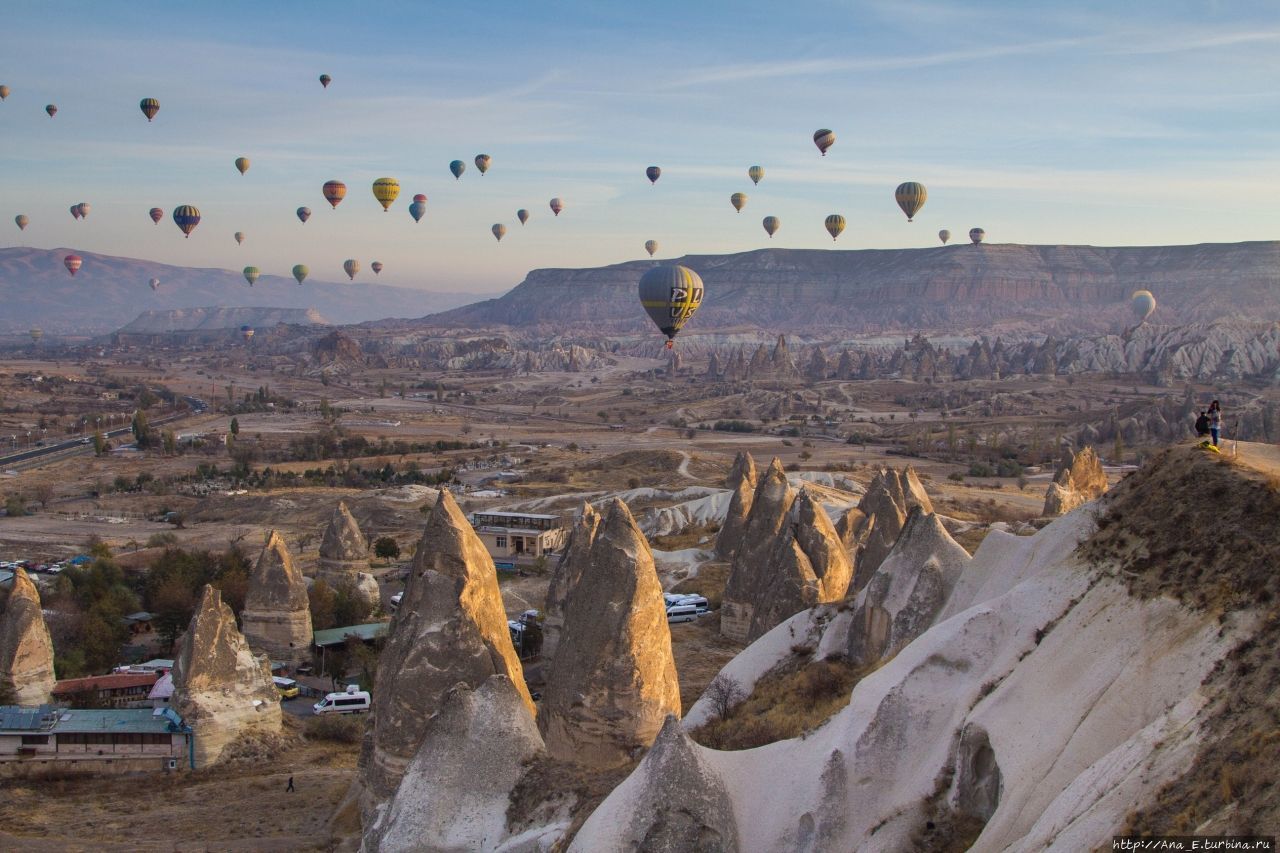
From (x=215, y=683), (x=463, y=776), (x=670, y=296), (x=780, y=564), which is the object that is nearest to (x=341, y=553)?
(x=215, y=683)

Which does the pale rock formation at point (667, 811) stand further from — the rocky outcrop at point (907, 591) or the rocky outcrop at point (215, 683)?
the rocky outcrop at point (215, 683)

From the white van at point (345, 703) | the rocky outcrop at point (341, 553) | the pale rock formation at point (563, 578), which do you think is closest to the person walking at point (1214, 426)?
the pale rock formation at point (563, 578)

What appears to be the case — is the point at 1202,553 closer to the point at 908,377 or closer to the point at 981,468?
the point at 981,468

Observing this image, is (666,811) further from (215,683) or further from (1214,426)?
(215,683)

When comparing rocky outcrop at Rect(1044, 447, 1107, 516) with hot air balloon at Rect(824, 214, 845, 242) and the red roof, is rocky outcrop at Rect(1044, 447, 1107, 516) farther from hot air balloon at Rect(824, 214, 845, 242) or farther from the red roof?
hot air balloon at Rect(824, 214, 845, 242)

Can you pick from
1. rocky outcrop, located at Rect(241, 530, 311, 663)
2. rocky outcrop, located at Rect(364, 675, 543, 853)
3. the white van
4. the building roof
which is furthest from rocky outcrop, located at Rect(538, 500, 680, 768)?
the building roof

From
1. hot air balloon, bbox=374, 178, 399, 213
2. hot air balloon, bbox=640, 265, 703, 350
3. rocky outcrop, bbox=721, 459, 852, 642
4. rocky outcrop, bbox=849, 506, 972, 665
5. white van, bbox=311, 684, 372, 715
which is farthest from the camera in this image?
hot air balloon, bbox=374, 178, 399, 213

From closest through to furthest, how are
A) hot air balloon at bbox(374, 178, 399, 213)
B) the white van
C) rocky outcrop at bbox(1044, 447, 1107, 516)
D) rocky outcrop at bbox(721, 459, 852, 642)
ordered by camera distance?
1. rocky outcrop at bbox(721, 459, 852, 642)
2. the white van
3. rocky outcrop at bbox(1044, 447, 1107, 516)
4. hot air balloon at bbox(374, 178, 399, 213)
